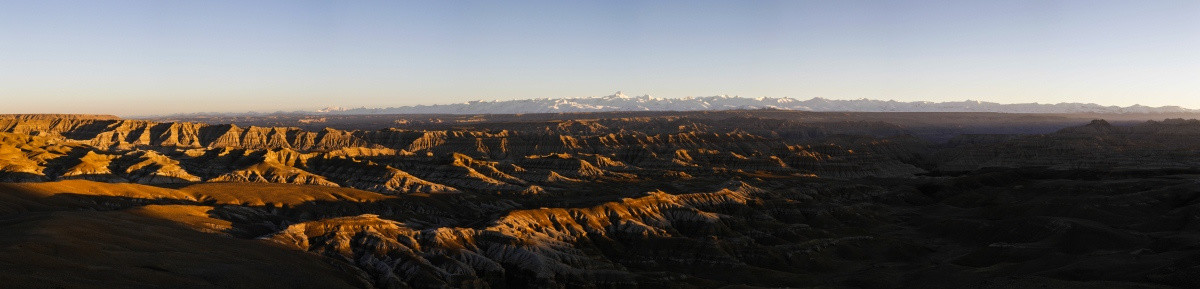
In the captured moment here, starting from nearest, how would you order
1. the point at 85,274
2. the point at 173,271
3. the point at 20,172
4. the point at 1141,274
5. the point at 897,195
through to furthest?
the point at 85,274
the point at 173,271
the point at 1141,274
the point at 20,172
the point at 897,195

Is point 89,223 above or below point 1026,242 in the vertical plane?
above

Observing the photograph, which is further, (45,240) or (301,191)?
(301,191)

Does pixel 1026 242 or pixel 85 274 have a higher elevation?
pixel 85 274

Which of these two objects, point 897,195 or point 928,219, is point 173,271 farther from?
point 897,195

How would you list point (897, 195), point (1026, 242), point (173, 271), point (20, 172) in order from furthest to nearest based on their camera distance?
point (897, 195) < point (20, 172) < point (1026, 242) < point (173, 271)

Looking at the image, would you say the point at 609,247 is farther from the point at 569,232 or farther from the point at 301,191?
the point at 301,191

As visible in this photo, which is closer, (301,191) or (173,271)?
(173,271)

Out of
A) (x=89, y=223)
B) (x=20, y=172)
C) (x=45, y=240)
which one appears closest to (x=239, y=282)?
(x=45, y=240)

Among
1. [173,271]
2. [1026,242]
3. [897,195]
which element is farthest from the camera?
[897,195]

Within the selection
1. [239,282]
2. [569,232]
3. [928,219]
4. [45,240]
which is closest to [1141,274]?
[928,219]
